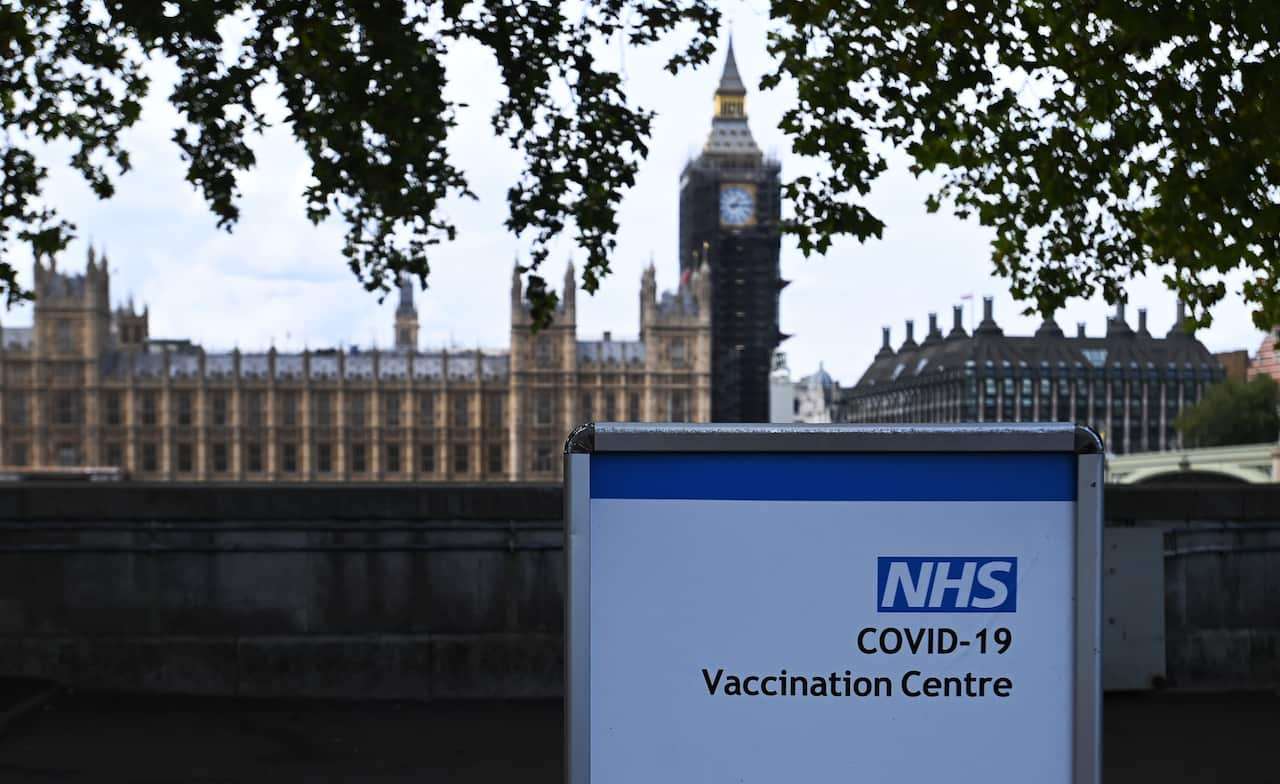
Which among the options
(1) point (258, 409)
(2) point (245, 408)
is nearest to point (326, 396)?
(1) point (258, 409)

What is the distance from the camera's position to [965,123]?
31.5ft

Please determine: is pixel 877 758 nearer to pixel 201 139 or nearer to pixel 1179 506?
pixel 1179 506

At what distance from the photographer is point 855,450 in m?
2.69

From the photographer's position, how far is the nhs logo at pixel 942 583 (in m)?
2.70

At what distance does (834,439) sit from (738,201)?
143535mm

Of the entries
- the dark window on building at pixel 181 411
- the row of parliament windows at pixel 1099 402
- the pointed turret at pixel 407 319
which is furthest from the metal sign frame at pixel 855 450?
the pointed turret at pixel 407 319

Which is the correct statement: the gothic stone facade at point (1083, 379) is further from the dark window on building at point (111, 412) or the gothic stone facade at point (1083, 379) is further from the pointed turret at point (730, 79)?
the dark window on building at point (111, 412)

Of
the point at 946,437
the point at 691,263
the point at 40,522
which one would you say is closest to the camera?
the point at 946,437

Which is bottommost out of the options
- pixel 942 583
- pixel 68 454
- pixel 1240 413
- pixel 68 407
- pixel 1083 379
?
pixel 68 454

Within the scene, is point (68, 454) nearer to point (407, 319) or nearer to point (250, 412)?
point (250, 412)

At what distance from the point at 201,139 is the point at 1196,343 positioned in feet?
500

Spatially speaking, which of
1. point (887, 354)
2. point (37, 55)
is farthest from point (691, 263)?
point (37, 55)

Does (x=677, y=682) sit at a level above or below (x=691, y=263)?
below

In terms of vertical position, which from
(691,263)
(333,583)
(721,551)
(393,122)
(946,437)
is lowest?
(333,583)
